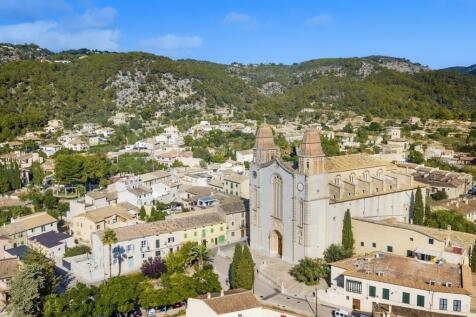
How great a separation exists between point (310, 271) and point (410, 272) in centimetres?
862

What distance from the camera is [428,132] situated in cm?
12812

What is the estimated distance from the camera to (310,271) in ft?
142

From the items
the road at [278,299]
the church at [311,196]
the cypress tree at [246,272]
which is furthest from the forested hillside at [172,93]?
the cypress tree at [246,272]

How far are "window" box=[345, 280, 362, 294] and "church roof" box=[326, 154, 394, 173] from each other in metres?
16.4

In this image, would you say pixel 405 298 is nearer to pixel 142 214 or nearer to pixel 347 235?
pixel 347 235

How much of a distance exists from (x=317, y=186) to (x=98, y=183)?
51125mm

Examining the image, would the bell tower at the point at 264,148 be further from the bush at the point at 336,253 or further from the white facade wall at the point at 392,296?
the white facade wall at the point at 392,296

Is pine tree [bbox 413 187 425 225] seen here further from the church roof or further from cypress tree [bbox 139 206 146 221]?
cypress tree [bbox 139 206 146 221]

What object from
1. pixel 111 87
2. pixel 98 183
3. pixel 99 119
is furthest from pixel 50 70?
pixel 98 183

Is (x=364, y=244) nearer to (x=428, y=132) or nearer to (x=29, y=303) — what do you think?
(x=29, y=303)

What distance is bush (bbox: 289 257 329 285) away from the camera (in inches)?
1709

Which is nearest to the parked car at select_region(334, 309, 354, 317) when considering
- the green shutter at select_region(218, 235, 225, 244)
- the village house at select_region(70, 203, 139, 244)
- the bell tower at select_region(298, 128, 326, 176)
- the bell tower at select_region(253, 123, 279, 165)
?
the bell tower at select_region(298, 128, 326, 176)

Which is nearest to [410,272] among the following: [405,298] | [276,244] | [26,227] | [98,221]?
[405,298]

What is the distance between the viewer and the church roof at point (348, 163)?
54.0 meters
